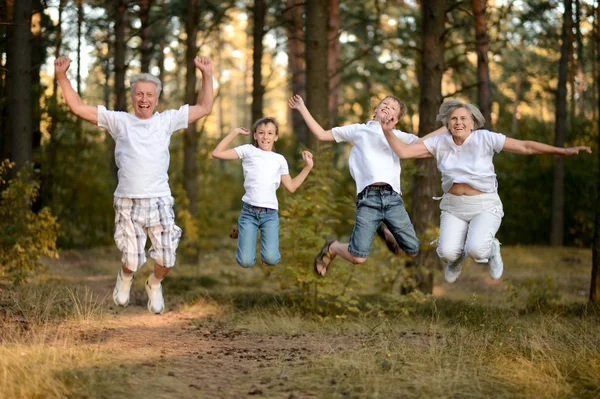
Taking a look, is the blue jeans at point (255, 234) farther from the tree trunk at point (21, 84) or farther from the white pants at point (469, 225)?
the tree trunk at point (21, 84)

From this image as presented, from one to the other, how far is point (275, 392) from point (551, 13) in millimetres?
19124

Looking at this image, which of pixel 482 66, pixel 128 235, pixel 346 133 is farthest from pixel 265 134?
pixel 482 66

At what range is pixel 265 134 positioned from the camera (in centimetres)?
805

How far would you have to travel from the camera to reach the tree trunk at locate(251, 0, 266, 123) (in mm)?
16219

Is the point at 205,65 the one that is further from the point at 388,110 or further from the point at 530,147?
the point at 530,147

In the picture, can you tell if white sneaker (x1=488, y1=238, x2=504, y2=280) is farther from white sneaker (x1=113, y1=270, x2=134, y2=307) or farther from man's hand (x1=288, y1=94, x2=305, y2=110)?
white sneaker (x1=113, y1=270, x2=134, y2=307)

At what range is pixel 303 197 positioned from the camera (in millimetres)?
10258

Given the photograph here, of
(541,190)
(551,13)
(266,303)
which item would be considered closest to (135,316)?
(266,303)

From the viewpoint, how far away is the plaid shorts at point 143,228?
7.26m

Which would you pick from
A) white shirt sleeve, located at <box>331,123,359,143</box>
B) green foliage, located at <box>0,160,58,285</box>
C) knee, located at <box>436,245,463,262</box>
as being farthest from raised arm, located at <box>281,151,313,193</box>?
green foliage, located at <box>0,160,58,285</box>

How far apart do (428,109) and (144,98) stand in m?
5.87

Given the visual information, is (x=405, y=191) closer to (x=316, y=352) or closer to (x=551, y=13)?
(x=316, y=352)

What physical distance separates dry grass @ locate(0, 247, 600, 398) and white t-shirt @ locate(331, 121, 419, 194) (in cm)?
159

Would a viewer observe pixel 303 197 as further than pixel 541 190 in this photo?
No
